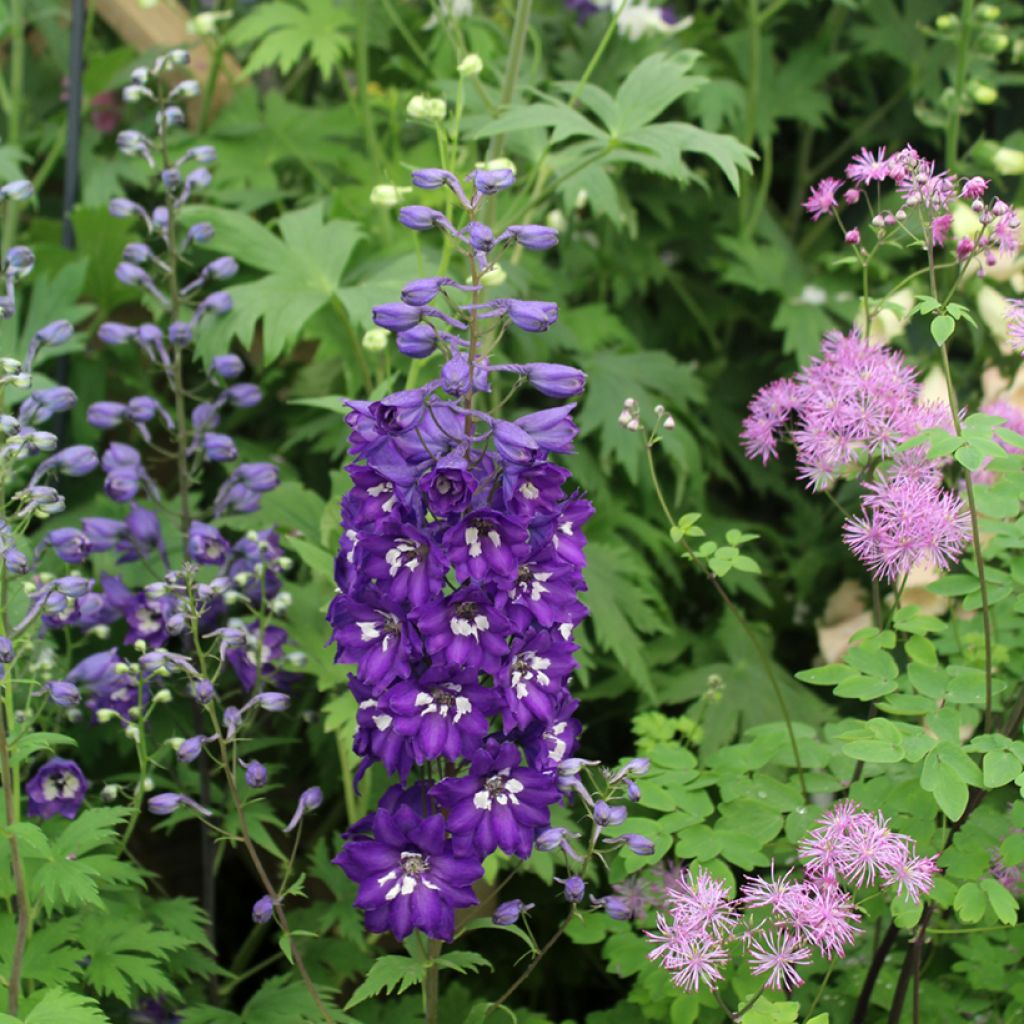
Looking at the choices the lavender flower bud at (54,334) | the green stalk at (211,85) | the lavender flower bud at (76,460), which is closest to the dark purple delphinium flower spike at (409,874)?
the lavender flower bud at (76,460)

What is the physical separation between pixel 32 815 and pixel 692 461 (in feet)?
Result: 4.51

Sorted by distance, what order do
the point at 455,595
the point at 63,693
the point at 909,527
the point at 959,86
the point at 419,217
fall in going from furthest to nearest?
the point at 959,86 < the point at 63,693 < the point at 909,527 < the point at 419,217 < the point at 455,595

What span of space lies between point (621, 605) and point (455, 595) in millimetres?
1115

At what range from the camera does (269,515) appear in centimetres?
207

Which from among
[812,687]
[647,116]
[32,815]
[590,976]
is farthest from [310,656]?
[812,687]

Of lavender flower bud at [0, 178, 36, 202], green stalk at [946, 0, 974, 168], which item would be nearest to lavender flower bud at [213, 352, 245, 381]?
lavender flower bud at [0, 178, 36, 202]

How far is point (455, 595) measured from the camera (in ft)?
4.02

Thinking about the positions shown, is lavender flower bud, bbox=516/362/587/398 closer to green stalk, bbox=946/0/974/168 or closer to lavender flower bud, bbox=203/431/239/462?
lavender flower bud, bbox=203/431/239/462

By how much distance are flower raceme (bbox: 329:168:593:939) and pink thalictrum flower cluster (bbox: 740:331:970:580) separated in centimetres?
37

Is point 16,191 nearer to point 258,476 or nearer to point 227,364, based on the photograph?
point 227,364

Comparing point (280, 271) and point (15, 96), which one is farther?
point (15, 96)

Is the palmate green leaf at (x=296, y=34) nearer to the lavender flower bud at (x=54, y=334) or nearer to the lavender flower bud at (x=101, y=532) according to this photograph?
the lavender flower bud at (x=54, y=334)

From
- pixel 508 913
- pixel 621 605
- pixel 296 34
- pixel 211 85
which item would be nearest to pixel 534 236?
pixel 508 913

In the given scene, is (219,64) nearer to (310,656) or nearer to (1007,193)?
(310,656)
